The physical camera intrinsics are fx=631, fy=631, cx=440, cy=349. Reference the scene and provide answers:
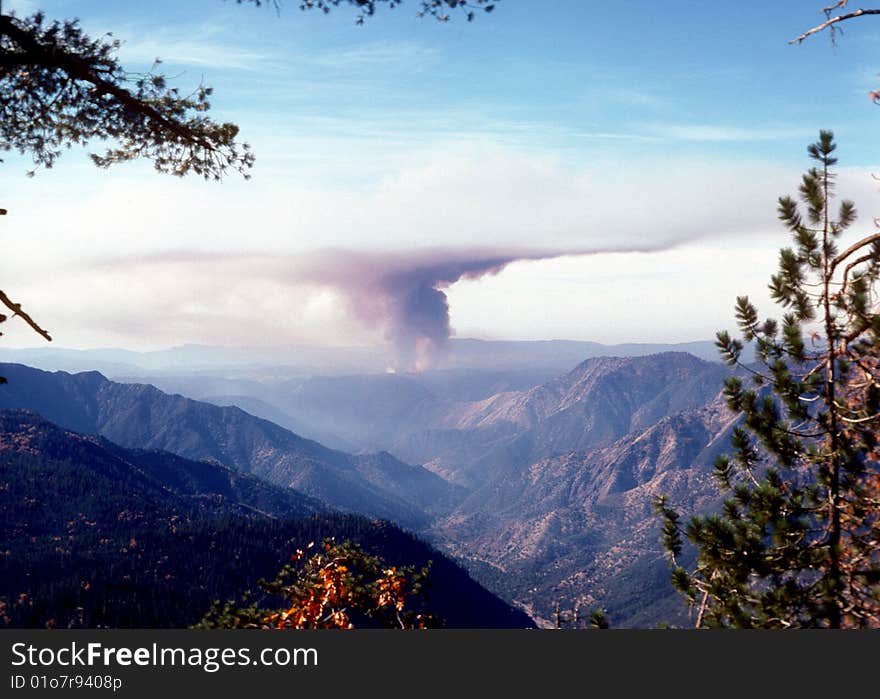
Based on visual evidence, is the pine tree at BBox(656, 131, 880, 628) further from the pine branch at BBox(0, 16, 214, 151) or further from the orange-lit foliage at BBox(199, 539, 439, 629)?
the pine branch at BBox(0, 16, 214, 151)

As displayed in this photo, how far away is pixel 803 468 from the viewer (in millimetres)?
14086

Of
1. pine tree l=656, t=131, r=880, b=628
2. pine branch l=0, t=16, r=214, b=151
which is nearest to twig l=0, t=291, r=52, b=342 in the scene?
pine branch l=0, t=16, r=214, b=151

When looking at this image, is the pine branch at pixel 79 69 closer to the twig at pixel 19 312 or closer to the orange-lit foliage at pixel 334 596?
the twig at pixel 19 312

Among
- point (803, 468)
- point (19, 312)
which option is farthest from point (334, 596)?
point (803, 468)

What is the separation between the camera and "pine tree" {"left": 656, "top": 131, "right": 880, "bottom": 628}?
1291cm

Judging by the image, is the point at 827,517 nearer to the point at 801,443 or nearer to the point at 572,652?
the point at 801,443

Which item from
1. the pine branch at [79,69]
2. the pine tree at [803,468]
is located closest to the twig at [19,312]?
the pine branch at [79,69]

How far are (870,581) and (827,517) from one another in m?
1.41

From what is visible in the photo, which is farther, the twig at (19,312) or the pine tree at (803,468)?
the pine tree at (803,468)

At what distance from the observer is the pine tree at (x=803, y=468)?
12.9m

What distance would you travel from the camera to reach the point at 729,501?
14.1m

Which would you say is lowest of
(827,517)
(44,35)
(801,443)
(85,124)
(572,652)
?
(572,652)

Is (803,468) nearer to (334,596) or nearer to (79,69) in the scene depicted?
(334,596)

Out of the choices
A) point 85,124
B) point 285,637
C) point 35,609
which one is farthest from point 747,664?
point 35,609
